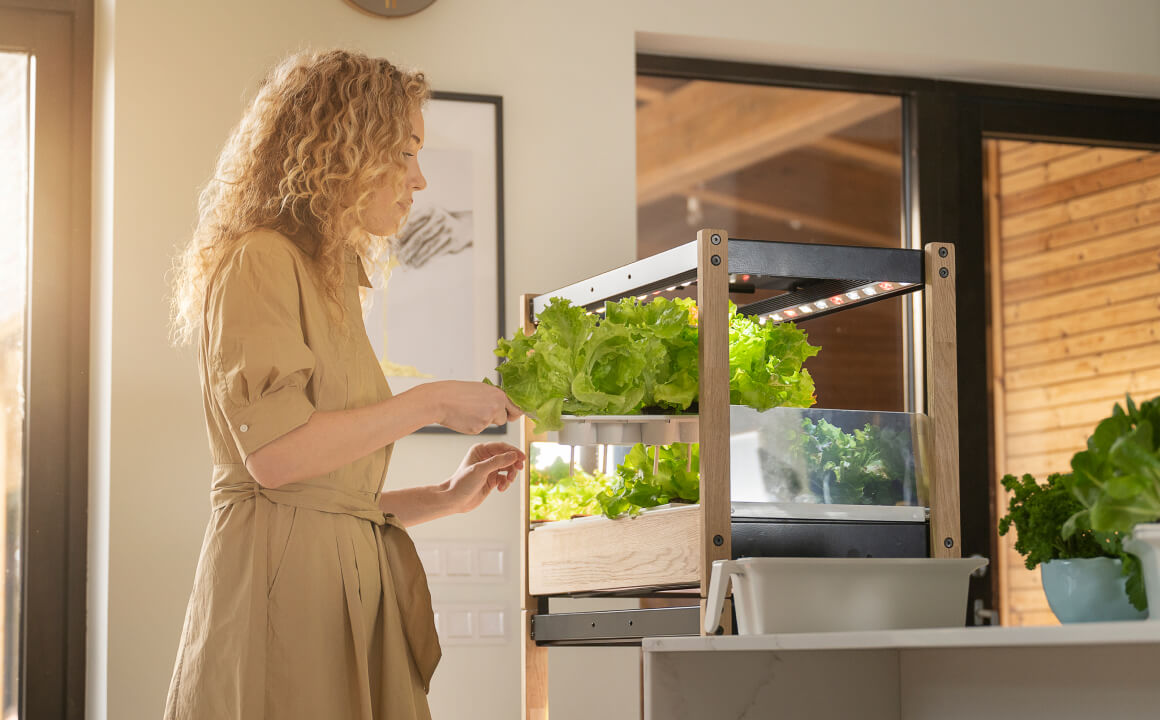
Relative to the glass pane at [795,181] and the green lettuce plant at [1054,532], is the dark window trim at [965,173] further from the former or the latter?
the green lettuce plant at [1054,532]

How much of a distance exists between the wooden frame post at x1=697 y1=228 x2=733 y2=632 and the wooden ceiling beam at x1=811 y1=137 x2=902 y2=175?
5.64ft

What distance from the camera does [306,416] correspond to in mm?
1569

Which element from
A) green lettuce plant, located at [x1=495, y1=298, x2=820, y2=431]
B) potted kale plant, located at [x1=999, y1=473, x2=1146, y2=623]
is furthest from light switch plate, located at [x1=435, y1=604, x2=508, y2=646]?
potted kale plant, located at [x1=999, y1=473, x2=1146, y2=623]

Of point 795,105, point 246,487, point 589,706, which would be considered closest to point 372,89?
point 246,487

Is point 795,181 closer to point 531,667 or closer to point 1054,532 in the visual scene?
point 531,667

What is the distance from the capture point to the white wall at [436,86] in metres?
2.47

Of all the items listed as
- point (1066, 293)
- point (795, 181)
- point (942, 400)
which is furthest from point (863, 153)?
point (942, 400)

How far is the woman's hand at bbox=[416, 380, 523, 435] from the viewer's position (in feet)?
5.47

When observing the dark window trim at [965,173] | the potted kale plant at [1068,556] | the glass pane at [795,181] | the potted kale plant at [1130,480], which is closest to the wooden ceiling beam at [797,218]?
the glass pane at [795,181]

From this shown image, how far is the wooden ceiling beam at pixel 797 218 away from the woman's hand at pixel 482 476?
4.52 feet

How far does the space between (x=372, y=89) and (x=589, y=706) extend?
3.75 ft

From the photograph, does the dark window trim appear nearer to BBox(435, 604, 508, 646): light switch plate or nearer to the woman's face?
BBox(435, 604, 508, 646): light switch plate

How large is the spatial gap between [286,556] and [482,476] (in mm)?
404

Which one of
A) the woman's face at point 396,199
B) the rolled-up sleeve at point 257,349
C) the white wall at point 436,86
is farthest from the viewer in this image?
the white wall at point 436,86
